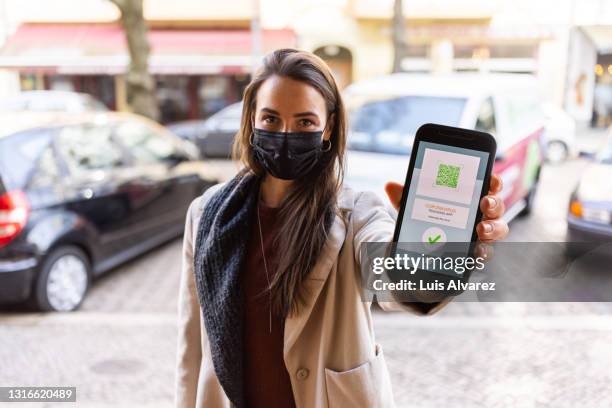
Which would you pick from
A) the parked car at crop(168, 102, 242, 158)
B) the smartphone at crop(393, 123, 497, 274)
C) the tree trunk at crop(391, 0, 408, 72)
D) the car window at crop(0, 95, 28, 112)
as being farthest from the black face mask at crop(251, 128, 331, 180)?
the car window at crop(0, 95, 28, 112)

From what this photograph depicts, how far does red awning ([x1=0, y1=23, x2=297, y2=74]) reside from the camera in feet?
54.4

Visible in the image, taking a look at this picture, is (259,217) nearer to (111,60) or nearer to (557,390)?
(557,390)

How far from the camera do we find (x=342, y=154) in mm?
1790

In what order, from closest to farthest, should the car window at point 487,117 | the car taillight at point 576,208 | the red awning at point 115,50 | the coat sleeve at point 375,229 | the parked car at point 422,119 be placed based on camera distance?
the coat sleeve at point 375,229
the car taillight at point 576,208
the parked car at point 422,119
the car window at point 487,117
the red awning at point 115,50

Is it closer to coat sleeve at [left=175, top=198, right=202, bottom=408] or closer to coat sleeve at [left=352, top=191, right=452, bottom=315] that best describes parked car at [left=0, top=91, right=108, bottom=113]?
coat sleeve at [left=175, top=198, right=202, bottom=408]

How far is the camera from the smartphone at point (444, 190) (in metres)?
1.38

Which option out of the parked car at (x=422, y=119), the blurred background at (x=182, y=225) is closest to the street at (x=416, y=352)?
the blurred background at (x=182, y=225)

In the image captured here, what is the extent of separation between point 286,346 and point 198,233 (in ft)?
1.52

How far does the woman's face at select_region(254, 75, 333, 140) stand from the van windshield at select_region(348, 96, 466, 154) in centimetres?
413

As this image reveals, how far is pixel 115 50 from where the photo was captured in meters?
17.1

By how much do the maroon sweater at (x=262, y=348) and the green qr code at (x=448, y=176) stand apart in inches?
20.3

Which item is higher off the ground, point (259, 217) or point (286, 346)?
point (259, 217)

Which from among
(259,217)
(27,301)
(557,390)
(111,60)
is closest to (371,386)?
(259,217)
